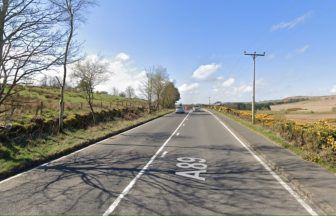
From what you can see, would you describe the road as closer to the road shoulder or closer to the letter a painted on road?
the letter a painted on road

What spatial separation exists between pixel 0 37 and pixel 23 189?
489cm

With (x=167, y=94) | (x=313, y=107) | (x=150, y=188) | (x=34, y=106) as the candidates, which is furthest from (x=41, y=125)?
(x=313, y=107)

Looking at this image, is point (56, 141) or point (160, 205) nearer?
point (160, 205)

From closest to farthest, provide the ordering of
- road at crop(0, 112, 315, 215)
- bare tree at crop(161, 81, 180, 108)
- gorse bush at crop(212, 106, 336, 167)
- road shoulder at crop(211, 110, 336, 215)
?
road at crop(0, 112, 315, 215)
road shoulder at crop(211, 110, 336, 215)
gorse bush at crop(212, 106, 336, 167)
bare tree at crop(161, 81, 180, 108)

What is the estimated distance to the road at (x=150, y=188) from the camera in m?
6.54

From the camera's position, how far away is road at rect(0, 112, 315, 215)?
6.54m

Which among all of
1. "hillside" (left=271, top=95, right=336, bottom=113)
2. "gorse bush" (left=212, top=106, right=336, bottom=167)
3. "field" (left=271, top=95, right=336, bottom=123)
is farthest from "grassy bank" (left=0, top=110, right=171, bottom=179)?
"hillside" (left=271, top=95, right=336, bottom=113)

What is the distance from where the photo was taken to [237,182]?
8789 mm

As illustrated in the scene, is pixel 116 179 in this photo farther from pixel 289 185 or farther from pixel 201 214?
pixel 289 185

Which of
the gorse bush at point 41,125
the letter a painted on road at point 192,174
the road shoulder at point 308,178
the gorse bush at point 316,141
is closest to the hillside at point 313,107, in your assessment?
the gorse bush at point 41,125

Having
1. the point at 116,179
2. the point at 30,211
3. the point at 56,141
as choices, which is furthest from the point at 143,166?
the point at 56,141

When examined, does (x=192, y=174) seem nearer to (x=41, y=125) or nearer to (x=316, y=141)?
(x=316, y=141)

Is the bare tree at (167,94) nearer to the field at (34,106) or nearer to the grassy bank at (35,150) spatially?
the field at (34,106)

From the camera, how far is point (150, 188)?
26.5ft
